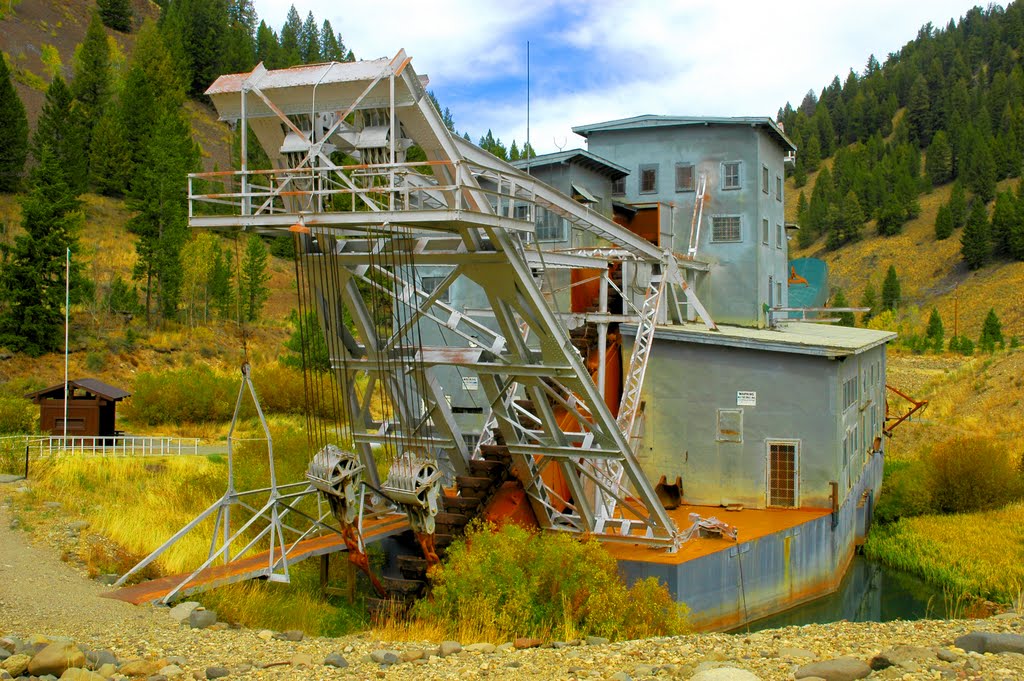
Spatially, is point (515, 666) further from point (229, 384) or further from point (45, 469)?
point (229, 384)

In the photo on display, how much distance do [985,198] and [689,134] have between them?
276ft

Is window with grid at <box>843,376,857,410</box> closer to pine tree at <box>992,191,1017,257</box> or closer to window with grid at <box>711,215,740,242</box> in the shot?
window with grid at <box>711,215,740,242</box>

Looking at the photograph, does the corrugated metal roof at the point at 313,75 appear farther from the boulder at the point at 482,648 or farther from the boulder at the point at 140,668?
the boulder at the point at 482,648

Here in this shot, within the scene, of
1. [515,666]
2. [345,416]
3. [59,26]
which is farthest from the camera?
[59,26]

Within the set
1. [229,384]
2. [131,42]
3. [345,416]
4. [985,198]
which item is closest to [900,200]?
[985,198]

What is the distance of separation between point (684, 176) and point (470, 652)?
17.5 meters

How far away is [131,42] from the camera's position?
309ft

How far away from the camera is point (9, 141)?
5519 centimetres

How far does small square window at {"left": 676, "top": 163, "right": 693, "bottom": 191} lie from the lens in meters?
25.6

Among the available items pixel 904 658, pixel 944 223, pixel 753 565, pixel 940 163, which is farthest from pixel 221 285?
pixel 940 163

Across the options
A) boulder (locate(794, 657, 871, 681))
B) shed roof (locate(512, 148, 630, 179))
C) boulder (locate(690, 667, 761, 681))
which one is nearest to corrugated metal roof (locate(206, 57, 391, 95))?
boulder (locate(690, 667, 761, 681))

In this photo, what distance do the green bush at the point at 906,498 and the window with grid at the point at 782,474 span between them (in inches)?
260

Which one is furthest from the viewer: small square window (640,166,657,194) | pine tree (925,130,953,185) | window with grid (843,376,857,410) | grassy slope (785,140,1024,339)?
pine tree (925,130,953,185)

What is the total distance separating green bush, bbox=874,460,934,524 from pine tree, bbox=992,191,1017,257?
6575 cm
